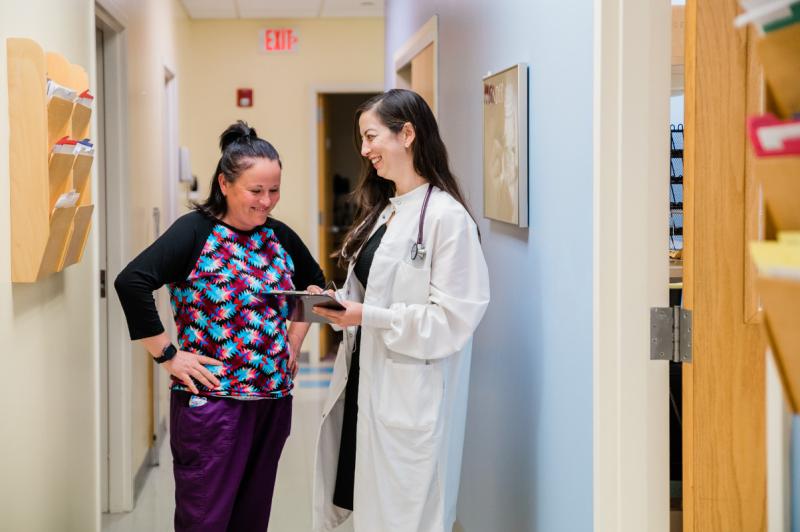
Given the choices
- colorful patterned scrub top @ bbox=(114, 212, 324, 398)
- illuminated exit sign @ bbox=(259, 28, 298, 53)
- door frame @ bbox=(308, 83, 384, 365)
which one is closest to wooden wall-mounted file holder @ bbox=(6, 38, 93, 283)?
colorful patterned scrub top @ bbox=(114, 212, 324, 398)

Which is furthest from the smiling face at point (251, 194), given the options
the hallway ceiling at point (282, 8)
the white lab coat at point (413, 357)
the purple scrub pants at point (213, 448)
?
the hallway ceiling at point (282, 8)

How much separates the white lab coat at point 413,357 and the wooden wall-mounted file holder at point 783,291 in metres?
1.29

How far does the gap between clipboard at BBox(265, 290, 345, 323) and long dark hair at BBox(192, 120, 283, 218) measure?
301 mm

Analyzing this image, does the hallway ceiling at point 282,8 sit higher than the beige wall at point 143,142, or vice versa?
the hallway ceiling at point 282,8

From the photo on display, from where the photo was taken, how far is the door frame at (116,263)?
3.73 m

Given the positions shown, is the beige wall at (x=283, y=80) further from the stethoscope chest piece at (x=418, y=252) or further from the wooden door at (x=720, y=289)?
the wooden door at (x=720, y=289)

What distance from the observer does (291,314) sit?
2318 millimetres

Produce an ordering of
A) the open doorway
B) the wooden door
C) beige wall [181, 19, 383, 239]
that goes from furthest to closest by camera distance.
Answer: the open doorway < beige wall [181, 19, 383, 239] < the wooden door

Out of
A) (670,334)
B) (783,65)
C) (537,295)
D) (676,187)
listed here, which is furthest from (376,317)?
(783,65)

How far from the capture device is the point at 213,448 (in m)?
2.38

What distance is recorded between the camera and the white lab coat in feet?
7.03

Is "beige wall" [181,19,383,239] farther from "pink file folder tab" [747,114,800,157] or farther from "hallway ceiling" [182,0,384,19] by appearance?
"pink file folder tab" [747,114,800,157]

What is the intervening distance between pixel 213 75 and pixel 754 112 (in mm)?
6210

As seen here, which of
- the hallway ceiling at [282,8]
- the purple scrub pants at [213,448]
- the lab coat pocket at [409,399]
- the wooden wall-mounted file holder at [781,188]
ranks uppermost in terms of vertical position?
the hallway ceiling at [282,8]
